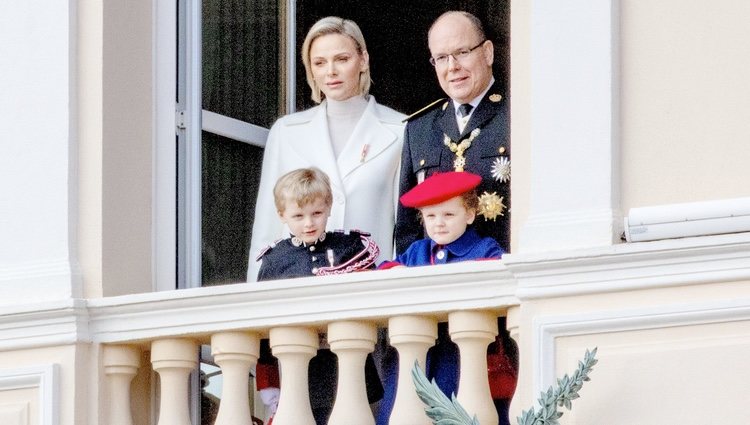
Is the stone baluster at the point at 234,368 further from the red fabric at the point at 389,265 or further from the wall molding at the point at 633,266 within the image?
the wall molding at the point at 633,266

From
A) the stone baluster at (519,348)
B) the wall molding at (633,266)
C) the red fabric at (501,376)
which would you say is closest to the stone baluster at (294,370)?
the red fabric at (501,376)

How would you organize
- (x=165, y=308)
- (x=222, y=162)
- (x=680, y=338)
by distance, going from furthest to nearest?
(x=222, y=162) < (x=165, y=308) < (x=680, y=338)

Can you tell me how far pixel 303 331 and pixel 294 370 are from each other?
0.45ft

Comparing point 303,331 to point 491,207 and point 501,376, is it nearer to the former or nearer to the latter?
point 501,376

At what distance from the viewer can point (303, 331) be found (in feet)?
31.0

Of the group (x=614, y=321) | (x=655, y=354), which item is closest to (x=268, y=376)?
(x=614, y=321)

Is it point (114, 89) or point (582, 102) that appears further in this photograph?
point (114, 89)

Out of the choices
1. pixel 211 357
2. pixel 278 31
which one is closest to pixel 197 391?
pixel 211 357

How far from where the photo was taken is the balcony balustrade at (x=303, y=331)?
919 centimetres

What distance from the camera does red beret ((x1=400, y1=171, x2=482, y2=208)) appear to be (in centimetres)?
941

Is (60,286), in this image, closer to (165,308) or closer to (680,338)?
(165,308)

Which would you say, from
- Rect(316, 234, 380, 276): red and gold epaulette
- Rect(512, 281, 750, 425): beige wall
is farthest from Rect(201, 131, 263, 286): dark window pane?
Rect(512, 281, 750, 425): beige wall

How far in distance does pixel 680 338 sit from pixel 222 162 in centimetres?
227

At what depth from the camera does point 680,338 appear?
880cm
